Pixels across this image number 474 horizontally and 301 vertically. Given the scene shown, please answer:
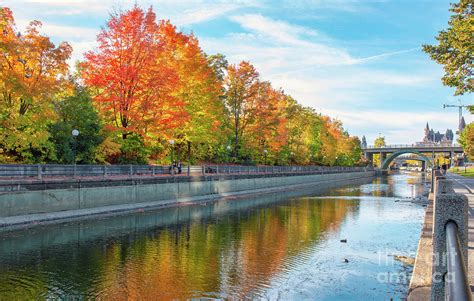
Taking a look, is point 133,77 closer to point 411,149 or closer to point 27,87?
point 27,87

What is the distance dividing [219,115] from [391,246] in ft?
111

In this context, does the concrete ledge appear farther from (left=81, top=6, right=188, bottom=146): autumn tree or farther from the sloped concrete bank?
(left=81, top=6, right=188, bottom=146): autumn tree

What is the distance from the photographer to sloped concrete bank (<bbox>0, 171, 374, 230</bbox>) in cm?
2215

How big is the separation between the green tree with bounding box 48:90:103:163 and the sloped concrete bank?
4.74m

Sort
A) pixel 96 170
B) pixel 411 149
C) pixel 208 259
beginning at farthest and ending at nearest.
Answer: pixel 411 149 → pixel 96 170 → pixel 208 259

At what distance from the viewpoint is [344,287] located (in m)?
13.0

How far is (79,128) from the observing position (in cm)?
3234

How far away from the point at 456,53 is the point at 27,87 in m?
28.4

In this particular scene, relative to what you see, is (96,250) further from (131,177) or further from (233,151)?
(233,151)

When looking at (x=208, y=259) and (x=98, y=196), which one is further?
(x=98, y=196)

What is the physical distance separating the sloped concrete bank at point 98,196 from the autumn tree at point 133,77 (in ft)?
18.2

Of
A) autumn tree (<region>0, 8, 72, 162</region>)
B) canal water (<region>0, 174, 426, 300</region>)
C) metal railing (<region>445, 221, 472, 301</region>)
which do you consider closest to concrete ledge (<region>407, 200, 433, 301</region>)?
canal water (<region>0, 174, 426, 300</region>)

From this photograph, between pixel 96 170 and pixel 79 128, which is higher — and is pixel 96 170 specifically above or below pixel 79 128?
below

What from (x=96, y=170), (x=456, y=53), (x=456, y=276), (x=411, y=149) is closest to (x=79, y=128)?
(x=96, y=170)
